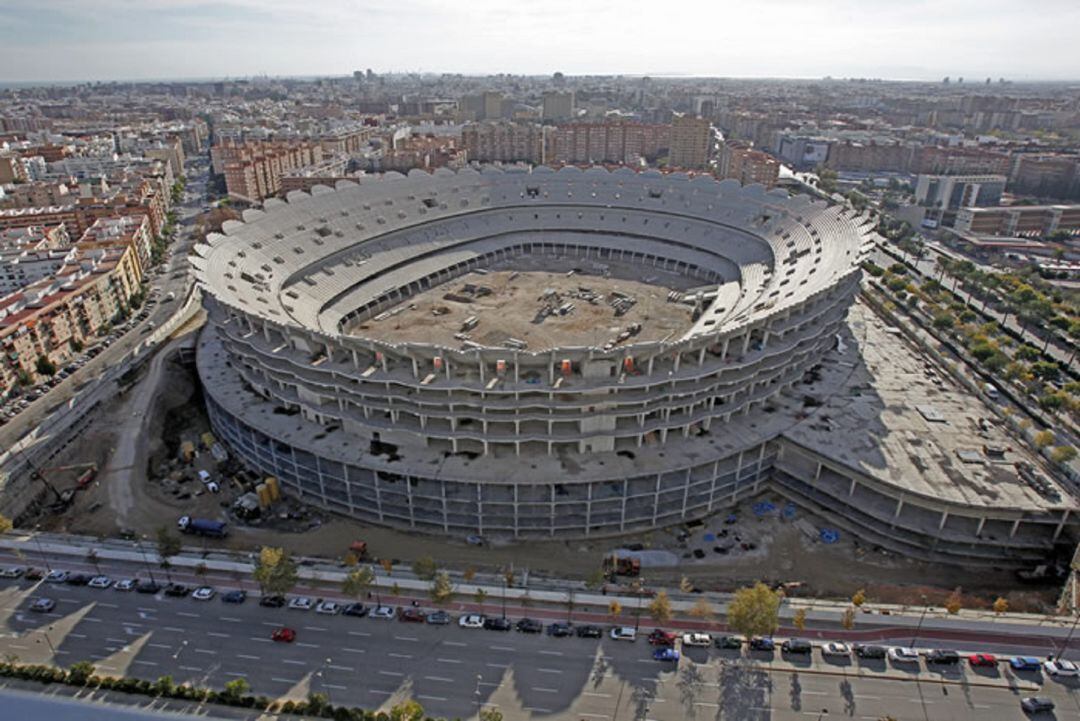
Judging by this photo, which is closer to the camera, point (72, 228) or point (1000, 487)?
point (1000, 487)

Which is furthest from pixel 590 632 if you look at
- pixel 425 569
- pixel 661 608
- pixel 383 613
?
pixel 383 613

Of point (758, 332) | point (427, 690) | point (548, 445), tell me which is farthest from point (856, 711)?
point (758, 332)

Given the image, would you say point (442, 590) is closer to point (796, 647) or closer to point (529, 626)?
point (529, 626)

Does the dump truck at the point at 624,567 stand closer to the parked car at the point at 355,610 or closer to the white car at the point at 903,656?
the white car at the point at 903,656

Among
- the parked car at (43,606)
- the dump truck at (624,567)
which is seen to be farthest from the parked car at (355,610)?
the parked car at (43,606)

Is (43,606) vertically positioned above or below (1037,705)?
below

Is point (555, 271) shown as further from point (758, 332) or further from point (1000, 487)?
point (1000, 487)
